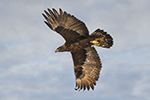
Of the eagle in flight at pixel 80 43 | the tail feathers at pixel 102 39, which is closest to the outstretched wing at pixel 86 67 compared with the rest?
the eagle in flight at pixel 80 43

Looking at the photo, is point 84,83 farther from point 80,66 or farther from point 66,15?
point 66,15

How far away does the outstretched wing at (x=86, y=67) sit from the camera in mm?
14078

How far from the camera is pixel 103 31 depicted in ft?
43.7

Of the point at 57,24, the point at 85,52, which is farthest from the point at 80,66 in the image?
the point at 57,24

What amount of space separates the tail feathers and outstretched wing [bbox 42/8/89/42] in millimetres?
464

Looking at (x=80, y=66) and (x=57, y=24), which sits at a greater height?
(x=57, y=24)

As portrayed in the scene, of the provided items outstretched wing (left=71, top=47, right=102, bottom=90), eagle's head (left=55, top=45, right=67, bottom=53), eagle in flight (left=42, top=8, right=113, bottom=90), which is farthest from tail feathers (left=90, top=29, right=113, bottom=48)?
eagle's head (left=55, top=45, right=67, bottom=53)

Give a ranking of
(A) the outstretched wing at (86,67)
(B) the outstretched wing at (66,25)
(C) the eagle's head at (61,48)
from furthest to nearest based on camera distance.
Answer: (A) the outstretched wing at (86,67) < (C) the eagle's head at (61,48) < (B) the outstretched wing at (66,25)

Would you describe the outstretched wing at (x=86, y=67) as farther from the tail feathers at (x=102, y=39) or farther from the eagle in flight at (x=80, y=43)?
the tail feathers at (x=102, y=39)

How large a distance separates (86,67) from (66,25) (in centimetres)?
263

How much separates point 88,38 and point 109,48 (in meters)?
1.17

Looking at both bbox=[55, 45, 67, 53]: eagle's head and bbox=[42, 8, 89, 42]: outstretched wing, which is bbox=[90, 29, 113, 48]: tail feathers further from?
bbox=[55, 45, 67, 53]: eagle's head

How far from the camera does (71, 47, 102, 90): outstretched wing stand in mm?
14078

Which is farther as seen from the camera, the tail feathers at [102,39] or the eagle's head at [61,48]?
the eagle's head at [61,48]
